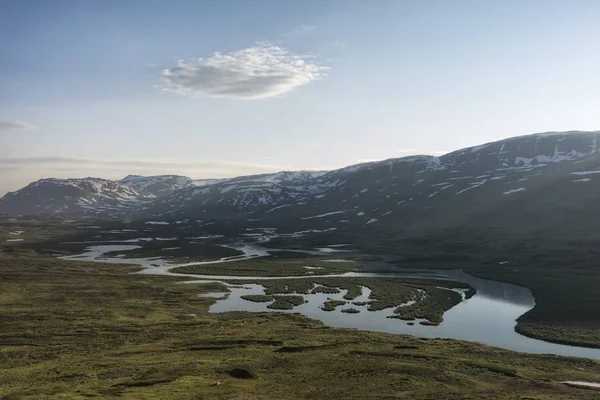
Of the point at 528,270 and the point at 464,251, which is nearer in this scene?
the point at 528,270

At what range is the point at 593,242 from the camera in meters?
144

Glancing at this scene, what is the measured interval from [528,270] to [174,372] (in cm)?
11043

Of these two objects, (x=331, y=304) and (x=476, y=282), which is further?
(x=476, y=282)

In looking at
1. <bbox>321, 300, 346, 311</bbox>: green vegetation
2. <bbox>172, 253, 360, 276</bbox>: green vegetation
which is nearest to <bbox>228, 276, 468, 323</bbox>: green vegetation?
<bbox>321, 300, 346, 311</bbox>: green vegetation

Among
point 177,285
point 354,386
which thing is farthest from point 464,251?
point 354,386

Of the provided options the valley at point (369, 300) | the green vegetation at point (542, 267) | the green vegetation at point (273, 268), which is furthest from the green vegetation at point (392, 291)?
the green vegetation at point (542, 267)

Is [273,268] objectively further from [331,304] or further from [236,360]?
[236,360]

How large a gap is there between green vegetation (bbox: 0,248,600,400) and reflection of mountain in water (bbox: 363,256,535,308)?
136ft

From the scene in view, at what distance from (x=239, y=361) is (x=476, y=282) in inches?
3202

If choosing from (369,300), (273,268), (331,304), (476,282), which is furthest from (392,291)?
(273,268)

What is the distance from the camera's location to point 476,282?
358 ft

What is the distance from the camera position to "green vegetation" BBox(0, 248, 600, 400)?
3862cm

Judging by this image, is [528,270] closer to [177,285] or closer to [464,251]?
[464,251]

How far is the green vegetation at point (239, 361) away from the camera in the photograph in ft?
127
